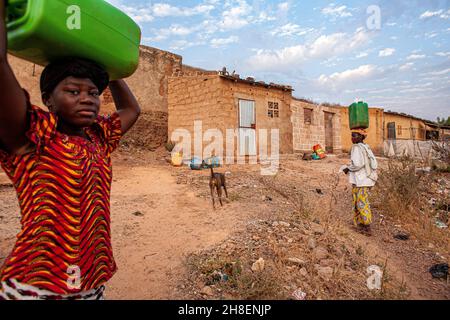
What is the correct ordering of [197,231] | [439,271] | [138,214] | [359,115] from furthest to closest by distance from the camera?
[138,214] → [359,115] → [197,231] → [439,271]

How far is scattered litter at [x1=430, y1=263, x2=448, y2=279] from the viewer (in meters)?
2.87

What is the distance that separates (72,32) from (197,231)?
299 cm

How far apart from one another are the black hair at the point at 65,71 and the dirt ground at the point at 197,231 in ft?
5.90

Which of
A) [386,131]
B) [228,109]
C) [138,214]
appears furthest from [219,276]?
[386,131]

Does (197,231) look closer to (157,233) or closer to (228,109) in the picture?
(157,233)

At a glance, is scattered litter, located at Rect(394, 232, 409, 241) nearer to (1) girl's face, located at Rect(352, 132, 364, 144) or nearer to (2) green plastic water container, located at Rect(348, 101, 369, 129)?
(1) girl's face, located at Rect(352, 132, 364, 144)

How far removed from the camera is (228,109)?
395 inches

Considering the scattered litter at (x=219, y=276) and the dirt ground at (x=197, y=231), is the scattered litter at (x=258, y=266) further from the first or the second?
the dirt ground at (x=197, y=231)

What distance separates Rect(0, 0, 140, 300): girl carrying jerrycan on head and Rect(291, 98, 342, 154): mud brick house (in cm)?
1276

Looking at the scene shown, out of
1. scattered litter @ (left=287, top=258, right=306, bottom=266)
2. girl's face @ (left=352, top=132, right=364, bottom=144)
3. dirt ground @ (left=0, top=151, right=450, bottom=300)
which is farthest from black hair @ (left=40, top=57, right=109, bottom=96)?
girl's face @ (left=352, top=132, right=364, bottom=144)

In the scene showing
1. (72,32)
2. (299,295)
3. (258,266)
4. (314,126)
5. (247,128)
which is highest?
(314,126)
